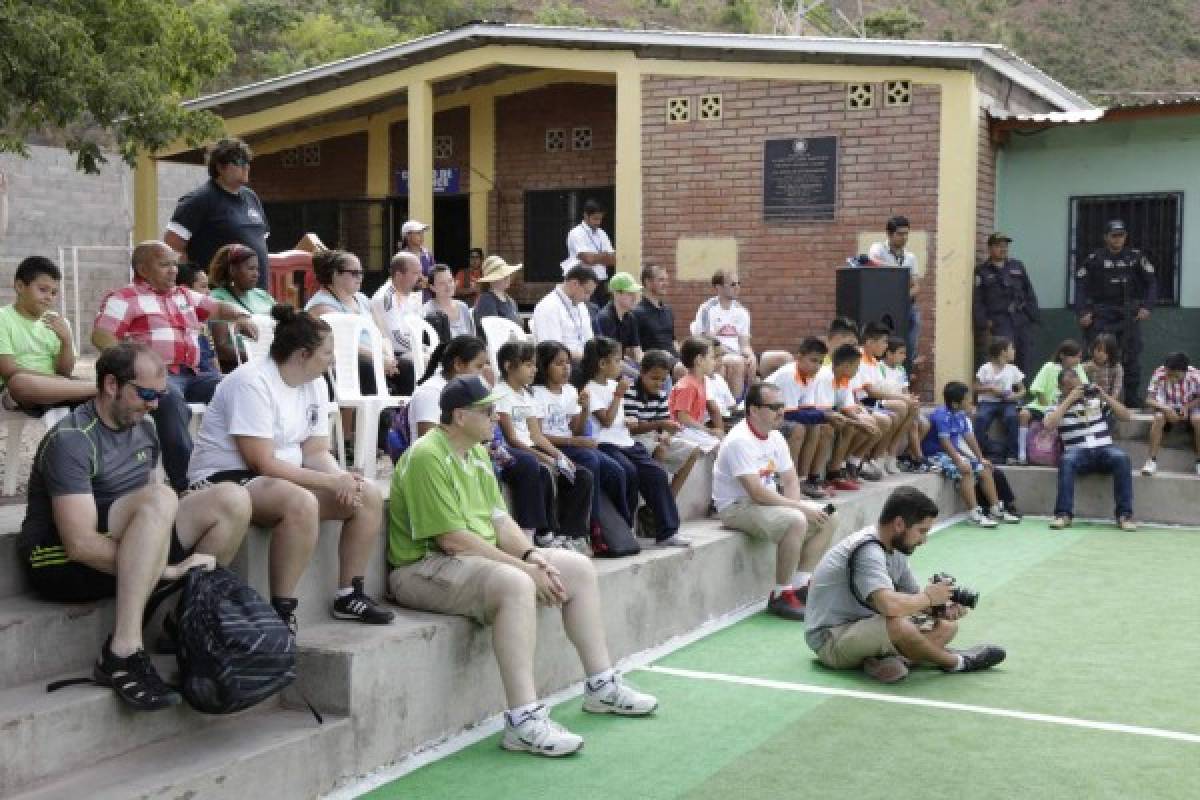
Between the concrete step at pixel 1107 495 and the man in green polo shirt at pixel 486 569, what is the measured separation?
26.4 ft

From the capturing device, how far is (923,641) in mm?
6953

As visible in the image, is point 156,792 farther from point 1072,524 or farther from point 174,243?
point 1072,524

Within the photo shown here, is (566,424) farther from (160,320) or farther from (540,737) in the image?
(540,737)

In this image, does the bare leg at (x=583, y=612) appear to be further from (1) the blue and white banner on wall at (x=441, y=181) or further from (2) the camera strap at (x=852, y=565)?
(1) the blue and white banner on wall at (x=441, y=181)

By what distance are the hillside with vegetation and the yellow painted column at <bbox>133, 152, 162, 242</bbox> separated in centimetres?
1915

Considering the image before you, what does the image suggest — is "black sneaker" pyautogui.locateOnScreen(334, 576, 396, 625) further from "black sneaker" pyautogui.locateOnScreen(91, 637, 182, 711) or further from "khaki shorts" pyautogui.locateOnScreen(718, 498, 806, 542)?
"khaki shorts" pyautogui.locateOnScreen(718, 498, 806, 542)

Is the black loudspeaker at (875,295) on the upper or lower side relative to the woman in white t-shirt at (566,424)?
upper

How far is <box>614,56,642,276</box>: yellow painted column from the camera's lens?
15.4 meters

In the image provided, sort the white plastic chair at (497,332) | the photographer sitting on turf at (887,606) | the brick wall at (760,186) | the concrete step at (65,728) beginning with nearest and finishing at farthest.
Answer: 1. the concrete step at (65,728)
2. the photographer sitting on turf at (887,606)
3. the white plastic chair at (497,332)
4. the brick wall at (760,186)

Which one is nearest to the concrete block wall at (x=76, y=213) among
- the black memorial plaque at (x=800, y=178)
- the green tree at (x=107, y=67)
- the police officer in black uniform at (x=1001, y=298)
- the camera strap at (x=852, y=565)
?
the green tree at (x=107, y=67)

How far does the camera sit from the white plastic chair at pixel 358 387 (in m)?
8.03

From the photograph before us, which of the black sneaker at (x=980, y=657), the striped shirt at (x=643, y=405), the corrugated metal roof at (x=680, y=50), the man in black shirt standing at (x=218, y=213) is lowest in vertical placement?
the black sneaker at (x=980, y=657)

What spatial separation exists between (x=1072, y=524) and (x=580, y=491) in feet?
22.5

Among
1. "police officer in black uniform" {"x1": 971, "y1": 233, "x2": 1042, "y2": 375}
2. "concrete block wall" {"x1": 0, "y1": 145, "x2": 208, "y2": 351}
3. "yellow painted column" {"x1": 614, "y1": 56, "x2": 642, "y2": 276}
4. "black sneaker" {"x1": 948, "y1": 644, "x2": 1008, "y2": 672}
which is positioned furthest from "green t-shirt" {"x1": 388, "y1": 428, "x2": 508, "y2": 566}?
"concrete block wall" {"x1": 0, "y1": 145, "x2": 208, "y2": 351}
